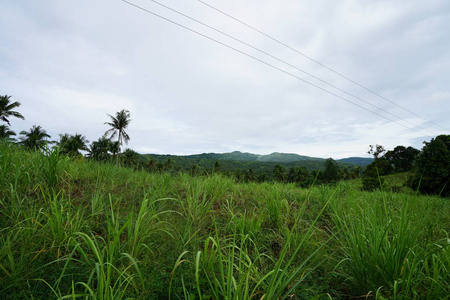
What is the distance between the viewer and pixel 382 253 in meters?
1.54

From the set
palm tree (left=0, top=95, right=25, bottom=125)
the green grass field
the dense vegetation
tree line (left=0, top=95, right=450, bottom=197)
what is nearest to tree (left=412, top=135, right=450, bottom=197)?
tree line (left=0, top=95, right=450, bottom=197)

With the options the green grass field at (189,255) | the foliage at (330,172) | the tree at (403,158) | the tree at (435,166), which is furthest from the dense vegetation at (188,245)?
the tree at (403,158)

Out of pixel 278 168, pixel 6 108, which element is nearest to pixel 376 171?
pixel 278 168

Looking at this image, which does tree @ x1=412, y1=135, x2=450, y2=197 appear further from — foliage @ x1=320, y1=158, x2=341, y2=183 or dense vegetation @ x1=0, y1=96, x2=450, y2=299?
dense vegetation @ x1=0, y1=96, x2=450, y2=299

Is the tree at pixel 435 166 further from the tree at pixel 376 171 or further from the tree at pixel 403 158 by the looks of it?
the tree at pixel 403 158

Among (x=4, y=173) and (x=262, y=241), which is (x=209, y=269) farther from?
(x=4, y=173)

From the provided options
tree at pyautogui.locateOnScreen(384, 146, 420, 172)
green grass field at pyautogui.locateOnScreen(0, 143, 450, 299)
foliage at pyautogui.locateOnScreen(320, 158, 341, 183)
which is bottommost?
green grass field at pyautogui.locateOnScreen(0, 143, 450, 299)

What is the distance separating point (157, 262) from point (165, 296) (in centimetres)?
31

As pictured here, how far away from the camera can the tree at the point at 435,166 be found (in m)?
16.2

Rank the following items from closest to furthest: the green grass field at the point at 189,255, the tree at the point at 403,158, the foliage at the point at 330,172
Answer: the green grass field at the point at 189,255, the foliage at the point at 330,172, the tree at the point at 403,158

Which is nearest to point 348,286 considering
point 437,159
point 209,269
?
point 209,269

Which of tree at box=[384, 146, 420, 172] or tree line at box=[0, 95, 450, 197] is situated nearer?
tree line at box=[0, 95, 450, 197]

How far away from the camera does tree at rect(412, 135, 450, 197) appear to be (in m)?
16.2

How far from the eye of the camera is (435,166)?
16547mm
